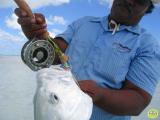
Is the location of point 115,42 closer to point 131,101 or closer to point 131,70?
point 131,70

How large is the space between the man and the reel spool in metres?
0.42

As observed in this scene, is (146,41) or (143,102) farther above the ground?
(146,41)

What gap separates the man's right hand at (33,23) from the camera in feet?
7.63

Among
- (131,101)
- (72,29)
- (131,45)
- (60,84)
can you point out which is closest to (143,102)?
(131,101)


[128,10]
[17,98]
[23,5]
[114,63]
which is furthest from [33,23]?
[17,98]

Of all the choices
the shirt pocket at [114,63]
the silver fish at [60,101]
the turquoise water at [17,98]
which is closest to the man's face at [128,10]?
the shirt pocket at [114,63]

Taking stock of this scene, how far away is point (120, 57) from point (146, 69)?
0.55 ft

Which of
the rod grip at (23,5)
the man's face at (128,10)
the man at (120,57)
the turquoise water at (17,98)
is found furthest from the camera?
the turquoise water at (17,98)

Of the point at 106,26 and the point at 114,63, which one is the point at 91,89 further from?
the point at 106,26

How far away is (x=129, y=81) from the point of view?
2713 mm

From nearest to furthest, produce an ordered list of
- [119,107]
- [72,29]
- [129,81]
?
1. [119,107]
2. [129,81]
3. [72,29]

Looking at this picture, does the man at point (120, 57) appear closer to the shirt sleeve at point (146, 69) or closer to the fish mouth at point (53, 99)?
the shirt sleeve at point (146, 69)

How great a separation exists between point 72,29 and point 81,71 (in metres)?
0.39

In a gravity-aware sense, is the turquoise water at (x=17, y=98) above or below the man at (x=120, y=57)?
below
